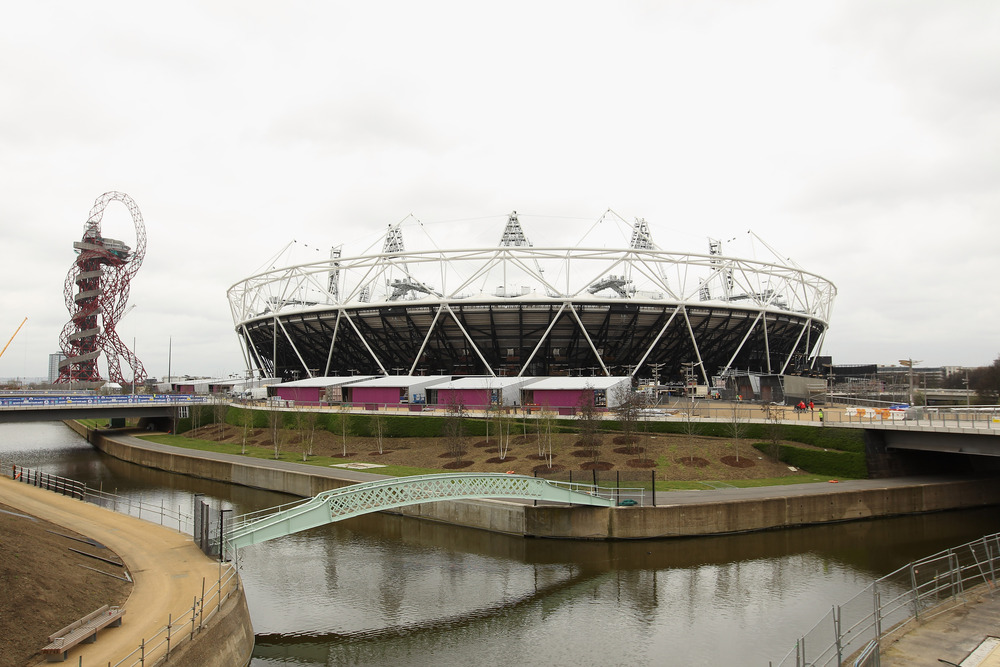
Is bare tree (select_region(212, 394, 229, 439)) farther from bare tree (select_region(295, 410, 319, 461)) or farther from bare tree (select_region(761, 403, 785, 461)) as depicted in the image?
bare tree (select_region(761, 403, 785, 461))

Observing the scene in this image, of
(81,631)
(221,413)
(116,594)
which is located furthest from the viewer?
(221,413)

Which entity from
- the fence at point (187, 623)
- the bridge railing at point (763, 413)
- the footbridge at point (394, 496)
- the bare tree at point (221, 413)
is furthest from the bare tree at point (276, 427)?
the fence at point (187, 623)

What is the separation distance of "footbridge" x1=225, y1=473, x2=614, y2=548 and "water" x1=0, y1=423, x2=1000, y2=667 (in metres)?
1.88

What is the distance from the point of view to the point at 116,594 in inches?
523

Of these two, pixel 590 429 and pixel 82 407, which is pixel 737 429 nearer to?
pixel 590 429

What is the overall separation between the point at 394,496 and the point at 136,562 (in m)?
7.82

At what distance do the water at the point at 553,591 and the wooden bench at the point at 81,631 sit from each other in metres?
4.25

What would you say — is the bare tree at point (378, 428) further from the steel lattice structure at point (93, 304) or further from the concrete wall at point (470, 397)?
the steel lattice structure at point (93, 304)

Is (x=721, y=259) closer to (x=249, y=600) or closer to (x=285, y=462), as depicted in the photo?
(x=285, y=462)

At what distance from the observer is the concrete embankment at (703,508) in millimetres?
23672

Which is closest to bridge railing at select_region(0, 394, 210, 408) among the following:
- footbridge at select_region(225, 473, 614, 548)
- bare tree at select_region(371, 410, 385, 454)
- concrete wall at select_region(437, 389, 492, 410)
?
bare tree at select_region(371, 410, 385, 454)

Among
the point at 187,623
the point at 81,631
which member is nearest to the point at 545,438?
the point at 187,623

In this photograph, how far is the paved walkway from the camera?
36.9 feet

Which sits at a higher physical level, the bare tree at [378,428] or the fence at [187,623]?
the bare tree at [378,428]
